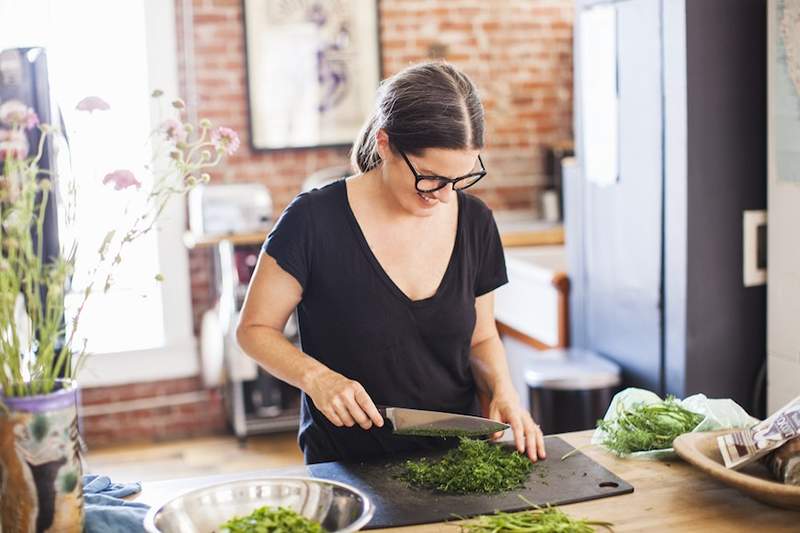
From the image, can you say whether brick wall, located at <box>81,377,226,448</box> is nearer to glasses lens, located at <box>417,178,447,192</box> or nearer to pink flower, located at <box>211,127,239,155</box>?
glasses lens, located at <box>417,178,447,192</box>

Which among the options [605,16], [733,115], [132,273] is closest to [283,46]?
[132,273]

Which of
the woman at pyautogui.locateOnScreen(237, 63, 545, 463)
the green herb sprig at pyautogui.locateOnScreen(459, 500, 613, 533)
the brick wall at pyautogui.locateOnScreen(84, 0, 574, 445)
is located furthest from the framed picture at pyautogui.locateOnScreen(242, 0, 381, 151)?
the green herb sprig at pyautogui.locateOnScreen(459, 500, 613, 533)

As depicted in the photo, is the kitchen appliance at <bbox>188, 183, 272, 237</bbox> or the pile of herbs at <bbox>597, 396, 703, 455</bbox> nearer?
the pile of herbs at <bbox>597, 396, 703, 455</bbox>

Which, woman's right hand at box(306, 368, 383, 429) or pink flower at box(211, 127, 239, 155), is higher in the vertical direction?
pink flower at box(211, 127, 239, 155)

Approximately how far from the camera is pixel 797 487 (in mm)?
1749

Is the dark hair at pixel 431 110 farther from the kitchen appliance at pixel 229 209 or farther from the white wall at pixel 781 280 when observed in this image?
the kitchen appliance at pixel 229 209

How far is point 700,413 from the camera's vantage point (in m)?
2.22

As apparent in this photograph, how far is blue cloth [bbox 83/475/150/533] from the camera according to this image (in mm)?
1734

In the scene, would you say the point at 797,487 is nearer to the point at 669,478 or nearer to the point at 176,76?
the point at 669,478

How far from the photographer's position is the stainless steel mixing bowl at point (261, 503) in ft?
5.41

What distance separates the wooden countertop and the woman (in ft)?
0.77

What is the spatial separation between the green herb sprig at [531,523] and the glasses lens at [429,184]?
2.35ft

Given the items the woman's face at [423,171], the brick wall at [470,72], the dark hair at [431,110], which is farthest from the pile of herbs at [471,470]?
the brick wall at [470,72]

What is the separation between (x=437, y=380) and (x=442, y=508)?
504mm
